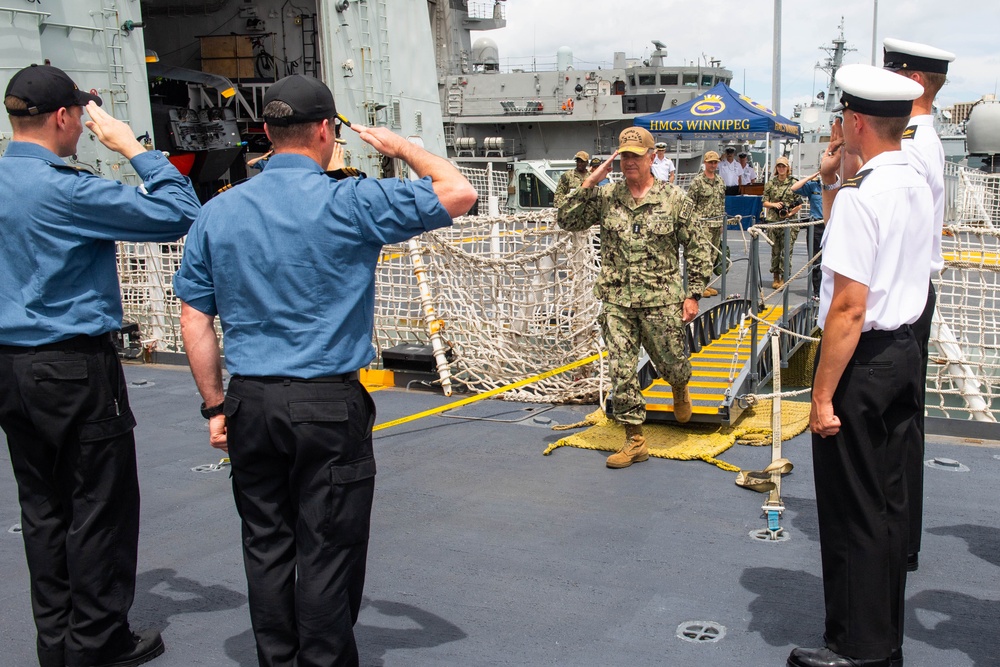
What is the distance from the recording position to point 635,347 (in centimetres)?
494

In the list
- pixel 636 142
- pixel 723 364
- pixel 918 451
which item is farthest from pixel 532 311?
pixel 918 451

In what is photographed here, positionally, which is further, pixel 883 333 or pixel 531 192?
pixel 531 192

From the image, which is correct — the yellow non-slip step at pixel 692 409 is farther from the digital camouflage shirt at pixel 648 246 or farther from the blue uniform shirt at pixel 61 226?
the blue uniform shirt at pixel 61 226

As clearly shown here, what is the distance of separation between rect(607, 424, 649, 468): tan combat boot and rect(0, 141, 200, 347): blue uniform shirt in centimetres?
282

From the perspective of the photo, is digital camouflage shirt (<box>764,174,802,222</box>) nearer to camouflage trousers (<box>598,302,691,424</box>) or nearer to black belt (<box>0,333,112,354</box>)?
camouflage trousers (<box>598,302,691,424</box>)

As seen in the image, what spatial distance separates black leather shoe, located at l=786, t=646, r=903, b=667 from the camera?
2.61m

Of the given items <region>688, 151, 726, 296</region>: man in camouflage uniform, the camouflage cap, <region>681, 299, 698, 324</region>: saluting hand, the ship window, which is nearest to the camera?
the camouflage cap

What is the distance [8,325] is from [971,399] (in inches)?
243

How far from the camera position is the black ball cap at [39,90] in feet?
8.82

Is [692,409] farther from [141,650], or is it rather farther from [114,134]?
[114,134]

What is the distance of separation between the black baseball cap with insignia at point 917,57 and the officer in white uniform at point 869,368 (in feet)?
2.00

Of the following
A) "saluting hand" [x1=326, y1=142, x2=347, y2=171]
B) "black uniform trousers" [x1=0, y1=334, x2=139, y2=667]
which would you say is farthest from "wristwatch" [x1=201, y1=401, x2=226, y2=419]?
"saluting hand" [x1=326, y1=142, x2=347, y2=171]

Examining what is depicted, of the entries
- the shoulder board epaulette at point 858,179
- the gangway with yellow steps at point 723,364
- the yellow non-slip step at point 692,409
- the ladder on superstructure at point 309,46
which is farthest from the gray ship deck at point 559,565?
the ladder on superstructure at point 309,46

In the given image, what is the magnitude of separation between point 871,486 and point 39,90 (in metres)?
2.73
